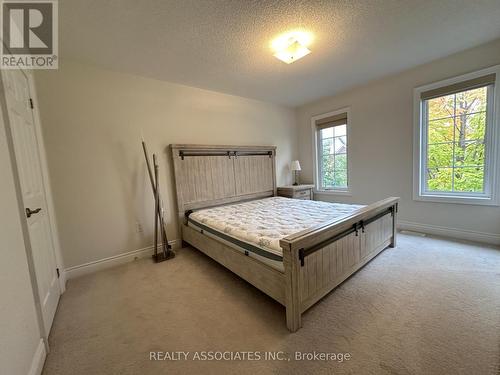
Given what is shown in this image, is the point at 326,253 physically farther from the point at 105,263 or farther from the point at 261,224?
the point at 105,263

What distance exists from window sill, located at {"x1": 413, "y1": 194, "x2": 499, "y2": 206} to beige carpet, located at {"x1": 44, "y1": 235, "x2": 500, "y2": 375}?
26.4 inches

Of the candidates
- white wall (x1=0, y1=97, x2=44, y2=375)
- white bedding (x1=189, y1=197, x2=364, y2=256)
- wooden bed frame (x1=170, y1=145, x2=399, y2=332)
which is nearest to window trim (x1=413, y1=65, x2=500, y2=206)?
wooden bed frame (x1=170, y1=145, x2=399, y2=332)

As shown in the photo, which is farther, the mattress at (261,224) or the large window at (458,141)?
the large window at (458,141)

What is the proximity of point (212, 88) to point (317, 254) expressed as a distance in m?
2.99

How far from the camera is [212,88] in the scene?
10.9 feet

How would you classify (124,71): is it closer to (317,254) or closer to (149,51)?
(149,51)

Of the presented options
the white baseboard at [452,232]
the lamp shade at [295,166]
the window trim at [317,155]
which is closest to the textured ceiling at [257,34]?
the window trim at [317,155]

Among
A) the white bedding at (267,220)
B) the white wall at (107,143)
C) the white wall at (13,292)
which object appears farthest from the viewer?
the white wall at (107,143)

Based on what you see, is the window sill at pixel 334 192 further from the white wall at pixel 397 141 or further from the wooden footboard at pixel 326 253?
the wooden footboard at pixel 326 253

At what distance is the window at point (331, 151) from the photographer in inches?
158

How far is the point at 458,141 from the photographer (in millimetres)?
2816

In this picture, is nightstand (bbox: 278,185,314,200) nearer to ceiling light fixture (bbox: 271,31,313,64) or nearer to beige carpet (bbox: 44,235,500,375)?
beige carpet (bbox: 44,235,500,375)

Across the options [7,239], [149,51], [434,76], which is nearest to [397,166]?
[434,76]

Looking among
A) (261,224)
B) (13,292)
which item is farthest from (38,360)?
(261,224)
